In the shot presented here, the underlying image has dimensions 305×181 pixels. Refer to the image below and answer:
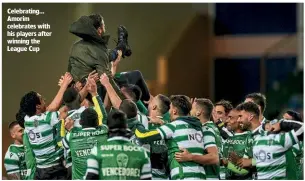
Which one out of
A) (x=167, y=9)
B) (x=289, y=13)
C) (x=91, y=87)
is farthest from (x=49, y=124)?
(x=289, y=13)

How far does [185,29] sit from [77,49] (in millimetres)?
1345

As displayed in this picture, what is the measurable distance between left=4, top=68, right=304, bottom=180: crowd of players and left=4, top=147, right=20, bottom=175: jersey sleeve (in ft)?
0.04

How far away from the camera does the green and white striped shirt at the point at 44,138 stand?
11.8m

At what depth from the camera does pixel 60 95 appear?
12.1 m

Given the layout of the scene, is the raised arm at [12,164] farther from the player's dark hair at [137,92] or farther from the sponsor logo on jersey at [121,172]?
the sponsor logo on jersey at [121,172]

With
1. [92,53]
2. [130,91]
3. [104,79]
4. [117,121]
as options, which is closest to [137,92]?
[130,91]

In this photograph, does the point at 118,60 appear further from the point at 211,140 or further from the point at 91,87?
the point at 211,140

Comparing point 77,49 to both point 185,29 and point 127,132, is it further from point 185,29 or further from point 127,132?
point 127,132

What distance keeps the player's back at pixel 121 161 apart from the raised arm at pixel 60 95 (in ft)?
8.64

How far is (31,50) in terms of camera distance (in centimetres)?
1244

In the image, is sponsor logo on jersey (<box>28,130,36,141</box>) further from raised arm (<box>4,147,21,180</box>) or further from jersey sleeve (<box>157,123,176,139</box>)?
jersey sleeve (<box>157,123,176,139</box>)

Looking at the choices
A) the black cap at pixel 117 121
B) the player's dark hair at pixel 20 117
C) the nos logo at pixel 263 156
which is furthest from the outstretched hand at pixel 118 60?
the black cap at pixel 117 121

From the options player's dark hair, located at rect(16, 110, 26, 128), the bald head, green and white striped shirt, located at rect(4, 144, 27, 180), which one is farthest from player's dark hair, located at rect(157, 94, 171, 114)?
green and white striped shirt, located at rect(4, 144, 27, 180)

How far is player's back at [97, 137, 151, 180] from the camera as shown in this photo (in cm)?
934
